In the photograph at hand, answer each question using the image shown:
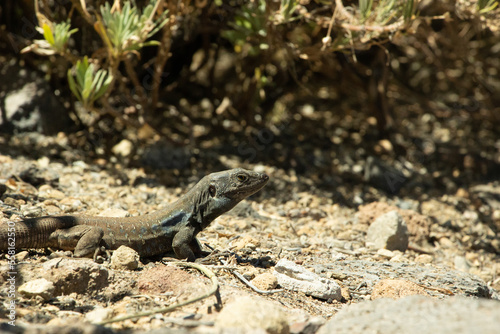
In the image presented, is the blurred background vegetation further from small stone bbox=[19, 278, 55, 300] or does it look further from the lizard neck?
small stone bbox=[19, 278, 55, 300]

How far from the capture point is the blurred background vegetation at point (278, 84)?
18.0ft

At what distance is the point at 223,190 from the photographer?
13.6 feet

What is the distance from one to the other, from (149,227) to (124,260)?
16.5 inches

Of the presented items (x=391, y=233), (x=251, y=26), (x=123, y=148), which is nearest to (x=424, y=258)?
(x=391, y=233)

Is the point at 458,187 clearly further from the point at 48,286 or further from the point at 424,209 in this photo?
the point at 48,286

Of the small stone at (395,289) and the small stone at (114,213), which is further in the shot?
the small stone at (114,213)

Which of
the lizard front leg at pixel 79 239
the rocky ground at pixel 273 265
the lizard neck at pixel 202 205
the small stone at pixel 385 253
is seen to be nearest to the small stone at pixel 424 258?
the rocky ground at pixel 273 265

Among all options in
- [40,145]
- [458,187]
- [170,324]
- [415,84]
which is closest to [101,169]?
[40,145]

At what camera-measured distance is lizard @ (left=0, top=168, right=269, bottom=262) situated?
3768 millimetres

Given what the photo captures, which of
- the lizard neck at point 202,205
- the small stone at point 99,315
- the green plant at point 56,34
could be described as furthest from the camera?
the green plant at point 56,34

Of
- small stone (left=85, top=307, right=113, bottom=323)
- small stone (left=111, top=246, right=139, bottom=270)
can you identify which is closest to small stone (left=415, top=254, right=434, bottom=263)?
small stone (left=111, top=246, right=139, bottom=270)

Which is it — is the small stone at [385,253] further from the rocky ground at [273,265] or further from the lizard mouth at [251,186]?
the lizard mouth at [251,186]

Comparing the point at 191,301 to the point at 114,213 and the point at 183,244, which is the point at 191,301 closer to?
the point at 183,244

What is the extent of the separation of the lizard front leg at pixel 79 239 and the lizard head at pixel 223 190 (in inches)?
30.6
